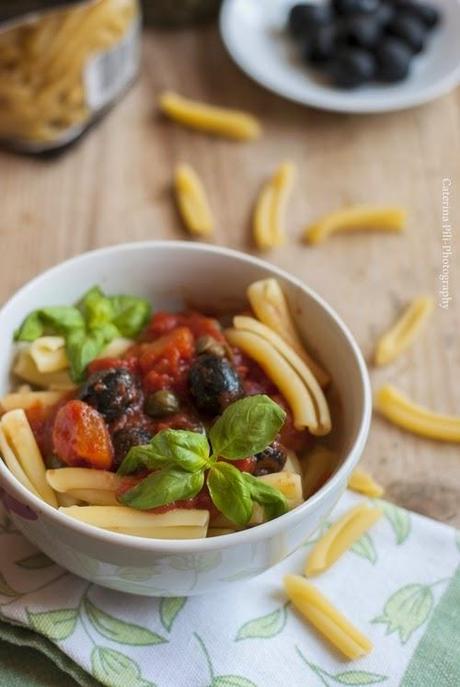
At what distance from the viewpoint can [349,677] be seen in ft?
3.55

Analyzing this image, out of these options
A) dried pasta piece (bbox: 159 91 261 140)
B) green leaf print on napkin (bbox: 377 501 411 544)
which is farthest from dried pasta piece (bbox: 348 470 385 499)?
dried pasta piece (bbox: 159 91 261 140)

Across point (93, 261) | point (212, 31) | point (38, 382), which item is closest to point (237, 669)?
point (38, 382)

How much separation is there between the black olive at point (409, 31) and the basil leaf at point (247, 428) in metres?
1.16

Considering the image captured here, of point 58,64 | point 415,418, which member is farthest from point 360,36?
point 415,418

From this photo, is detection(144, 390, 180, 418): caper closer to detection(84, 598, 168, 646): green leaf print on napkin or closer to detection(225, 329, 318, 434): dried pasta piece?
detection(225, 329, 318, 434): dried pasta piece

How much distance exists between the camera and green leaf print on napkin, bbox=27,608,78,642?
42.9 inches

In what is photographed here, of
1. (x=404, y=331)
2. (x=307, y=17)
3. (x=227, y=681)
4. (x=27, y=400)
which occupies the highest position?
(x=27, y=400)

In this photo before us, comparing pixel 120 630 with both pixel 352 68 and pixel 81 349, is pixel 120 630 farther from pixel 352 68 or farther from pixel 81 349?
pixel 352 68

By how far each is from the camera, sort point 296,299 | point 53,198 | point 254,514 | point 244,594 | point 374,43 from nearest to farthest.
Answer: point 254,514
point 244,594
point 296,299
point 53,198
point 374,43

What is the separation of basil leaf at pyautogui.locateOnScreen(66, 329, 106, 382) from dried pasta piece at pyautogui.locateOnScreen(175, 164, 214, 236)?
1.58 ft

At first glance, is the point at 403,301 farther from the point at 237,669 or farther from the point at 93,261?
the point at 237,669

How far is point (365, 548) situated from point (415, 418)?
244 millimetres

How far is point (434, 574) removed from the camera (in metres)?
1.19

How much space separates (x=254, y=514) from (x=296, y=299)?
0.34 m
